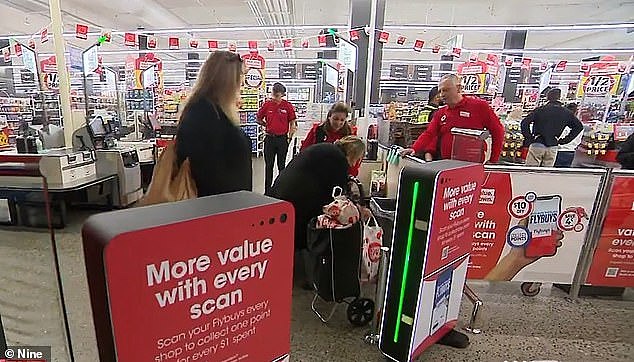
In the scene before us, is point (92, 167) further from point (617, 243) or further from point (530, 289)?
point (617, 243)

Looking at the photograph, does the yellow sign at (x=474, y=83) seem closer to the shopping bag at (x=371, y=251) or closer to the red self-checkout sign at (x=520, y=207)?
the red self-checkout sign at (x=520, y=207)

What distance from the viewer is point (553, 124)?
17.2 feet

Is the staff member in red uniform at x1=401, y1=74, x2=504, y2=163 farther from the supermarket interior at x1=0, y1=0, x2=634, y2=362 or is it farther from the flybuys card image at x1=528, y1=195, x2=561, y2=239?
the flybuys card image at x1=528, y1=195, x2=561, y2=239

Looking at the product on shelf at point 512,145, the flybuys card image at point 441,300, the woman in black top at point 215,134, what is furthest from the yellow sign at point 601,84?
the woman in black top at point 215,134

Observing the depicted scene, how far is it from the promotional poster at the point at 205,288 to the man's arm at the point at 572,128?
5.50 metres

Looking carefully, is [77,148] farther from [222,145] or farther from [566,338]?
[566,338]

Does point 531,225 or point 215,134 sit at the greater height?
point 215,134

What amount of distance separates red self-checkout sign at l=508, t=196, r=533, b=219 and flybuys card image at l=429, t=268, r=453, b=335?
0.95 m

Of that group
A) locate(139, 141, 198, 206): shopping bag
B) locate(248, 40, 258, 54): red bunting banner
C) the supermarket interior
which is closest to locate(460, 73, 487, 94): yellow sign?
the supermarket interior

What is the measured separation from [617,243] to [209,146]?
2.83 metres

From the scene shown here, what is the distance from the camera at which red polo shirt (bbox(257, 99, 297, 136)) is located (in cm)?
641

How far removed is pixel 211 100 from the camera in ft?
6.32

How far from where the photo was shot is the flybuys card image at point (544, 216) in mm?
2738

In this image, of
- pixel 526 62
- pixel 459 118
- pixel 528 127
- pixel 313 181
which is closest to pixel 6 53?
pixel 313 181
